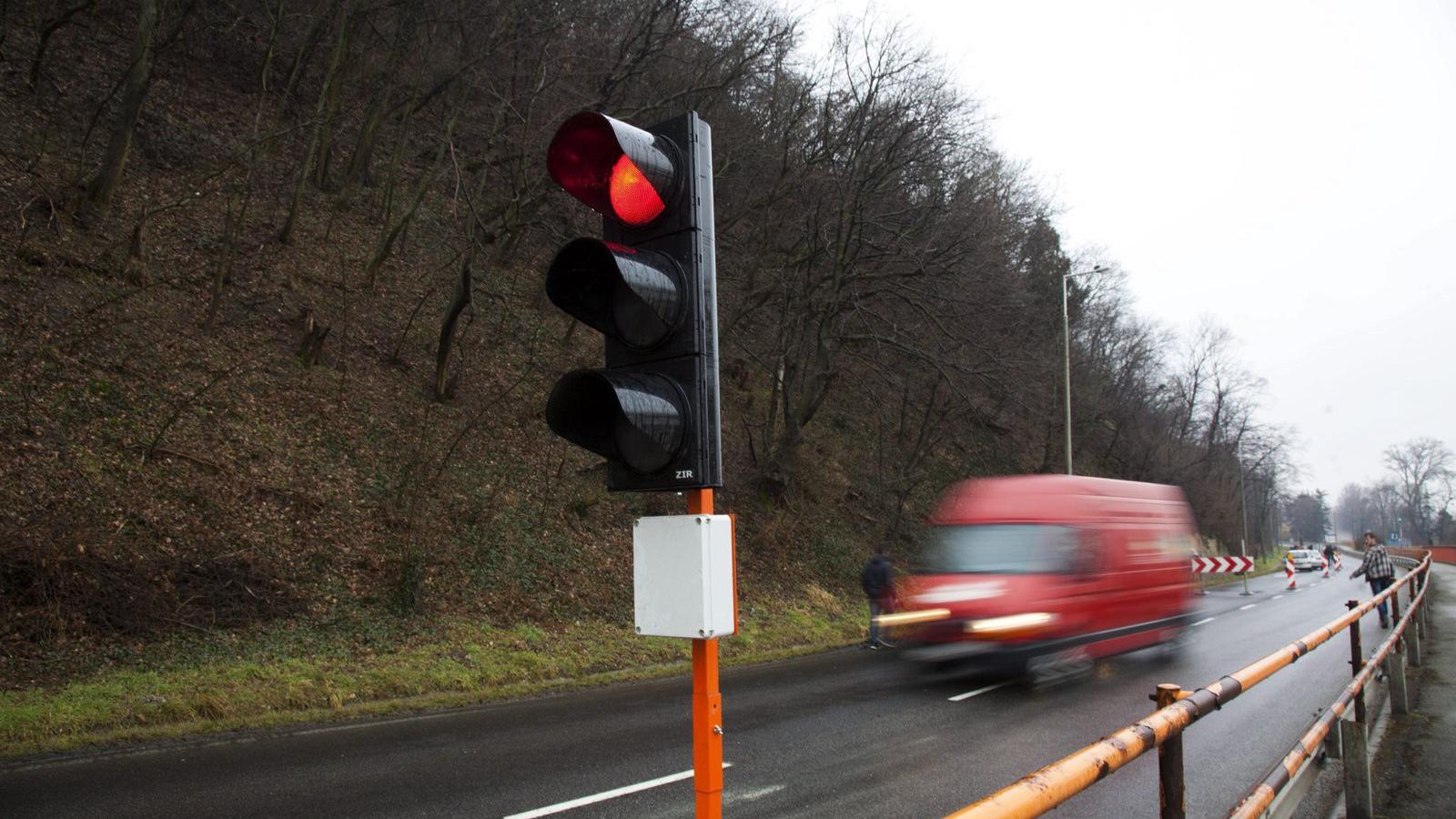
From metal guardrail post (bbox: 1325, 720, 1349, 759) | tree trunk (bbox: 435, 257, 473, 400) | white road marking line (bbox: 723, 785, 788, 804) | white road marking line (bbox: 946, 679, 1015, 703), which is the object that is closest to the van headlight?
white road marking line (bbox: 946, 679, 1015, 703)

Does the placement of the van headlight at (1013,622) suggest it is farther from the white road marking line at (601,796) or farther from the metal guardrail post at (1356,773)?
the metal guardrail post at (1356,773)

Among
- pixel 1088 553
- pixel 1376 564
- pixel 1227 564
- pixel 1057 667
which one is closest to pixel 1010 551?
pixel 1088 553

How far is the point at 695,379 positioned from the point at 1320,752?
175 inches

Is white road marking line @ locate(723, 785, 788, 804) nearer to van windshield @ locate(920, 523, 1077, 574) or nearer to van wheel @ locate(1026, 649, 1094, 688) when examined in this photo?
van wheel @ locate(1026, 649, 1094, 688)

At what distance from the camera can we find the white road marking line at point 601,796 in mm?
6172

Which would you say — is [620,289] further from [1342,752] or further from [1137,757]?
[1342,752]

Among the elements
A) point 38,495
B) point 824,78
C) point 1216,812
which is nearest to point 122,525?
point 38,495

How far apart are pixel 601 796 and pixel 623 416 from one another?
4672 millimetres

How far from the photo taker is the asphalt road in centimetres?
648

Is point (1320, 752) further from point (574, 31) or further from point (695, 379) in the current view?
point (574, 31)

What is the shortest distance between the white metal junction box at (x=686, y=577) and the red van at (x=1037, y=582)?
357 inches

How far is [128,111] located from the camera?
16828 millimetres

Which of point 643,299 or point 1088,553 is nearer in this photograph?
point 643,299

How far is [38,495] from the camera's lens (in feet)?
36.3
